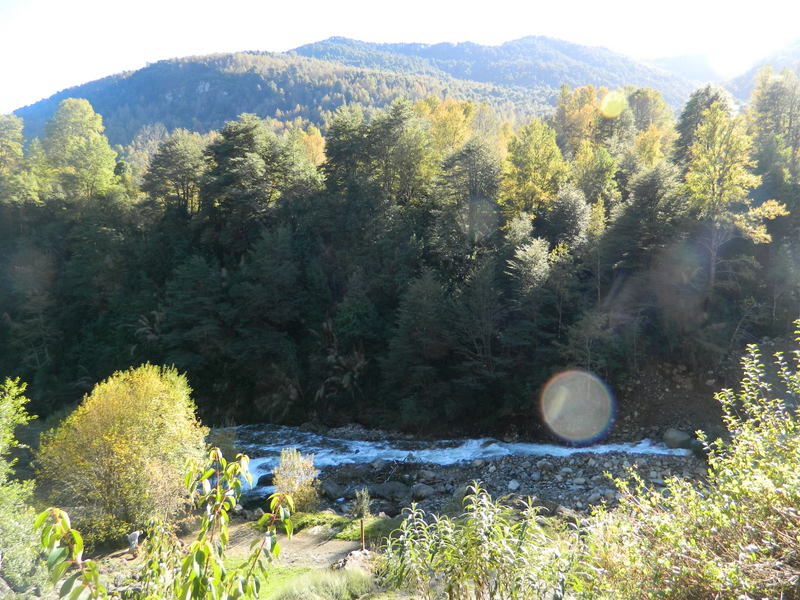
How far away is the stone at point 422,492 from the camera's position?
18.0 m

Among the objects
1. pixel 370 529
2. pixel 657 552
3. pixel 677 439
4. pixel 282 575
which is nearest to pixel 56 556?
pixel 657 552

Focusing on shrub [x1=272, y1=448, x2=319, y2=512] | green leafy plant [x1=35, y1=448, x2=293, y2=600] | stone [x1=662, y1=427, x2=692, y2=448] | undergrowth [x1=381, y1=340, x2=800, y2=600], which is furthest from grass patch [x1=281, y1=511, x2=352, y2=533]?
stone [x1=662, y1=427, x2=692, y2=448]

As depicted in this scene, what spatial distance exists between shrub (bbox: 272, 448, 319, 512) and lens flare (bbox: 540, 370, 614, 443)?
1229 cm

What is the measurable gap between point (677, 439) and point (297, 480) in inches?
636

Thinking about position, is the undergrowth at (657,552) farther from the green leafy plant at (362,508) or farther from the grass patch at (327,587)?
the green leafy plant at (362,508)

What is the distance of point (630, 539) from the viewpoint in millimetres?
4656

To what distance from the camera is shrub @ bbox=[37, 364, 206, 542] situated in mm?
13938

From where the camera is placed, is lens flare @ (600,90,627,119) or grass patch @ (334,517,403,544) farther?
lens flare @ (600,90,627,119)

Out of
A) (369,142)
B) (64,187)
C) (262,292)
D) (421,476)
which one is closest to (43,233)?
(64,187)

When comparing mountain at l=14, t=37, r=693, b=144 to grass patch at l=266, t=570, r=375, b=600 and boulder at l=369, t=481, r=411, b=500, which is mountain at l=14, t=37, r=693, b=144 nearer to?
boulder at l=369, t=481, r=411, b=500

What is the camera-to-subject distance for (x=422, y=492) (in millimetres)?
18188

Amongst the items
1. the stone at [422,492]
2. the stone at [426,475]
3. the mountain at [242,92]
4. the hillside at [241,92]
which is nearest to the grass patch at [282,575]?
the stone at [422,492]

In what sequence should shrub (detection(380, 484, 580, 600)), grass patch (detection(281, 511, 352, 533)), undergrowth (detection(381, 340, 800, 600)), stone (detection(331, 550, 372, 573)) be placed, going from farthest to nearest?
grass patch (detection(281, 511, 352, 533))
stone (detection(331, 550, 372, 573))
shrub (detection(380, 484, 580, 600))
undergrowth (detection(381, 340, 800, 600))

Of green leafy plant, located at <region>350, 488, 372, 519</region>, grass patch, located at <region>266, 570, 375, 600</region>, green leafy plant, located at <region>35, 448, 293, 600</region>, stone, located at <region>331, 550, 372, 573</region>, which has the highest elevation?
green leafy plant, located at <region>35, 448, 293, 600</region>
